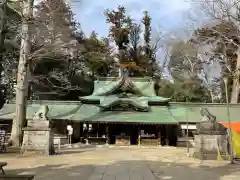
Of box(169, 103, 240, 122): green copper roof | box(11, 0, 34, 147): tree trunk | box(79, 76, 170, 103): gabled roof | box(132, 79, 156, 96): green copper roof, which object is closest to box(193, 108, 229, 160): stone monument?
box(11, 0, 34, 147): tree trunk

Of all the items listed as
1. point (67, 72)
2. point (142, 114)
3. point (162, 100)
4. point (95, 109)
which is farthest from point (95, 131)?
point (67, 72)

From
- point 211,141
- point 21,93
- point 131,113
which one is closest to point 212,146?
point 211,141

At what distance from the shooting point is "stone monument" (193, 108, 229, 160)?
12.9 m

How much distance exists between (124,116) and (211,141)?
1393 centimetres

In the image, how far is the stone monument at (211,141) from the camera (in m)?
12.9

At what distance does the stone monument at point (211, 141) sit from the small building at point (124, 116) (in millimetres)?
11500

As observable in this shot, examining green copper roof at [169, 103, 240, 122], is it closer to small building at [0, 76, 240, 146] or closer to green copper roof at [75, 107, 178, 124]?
small building at [0, 76, 240, 146]

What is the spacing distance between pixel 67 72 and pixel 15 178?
34.3 metres

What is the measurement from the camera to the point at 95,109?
93.5ft

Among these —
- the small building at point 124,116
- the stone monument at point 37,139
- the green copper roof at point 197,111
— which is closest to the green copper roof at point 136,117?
the small building at point 124,116

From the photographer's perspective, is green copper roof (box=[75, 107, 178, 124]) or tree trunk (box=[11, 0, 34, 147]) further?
green copper roof (box=[75, 107, 178, 124])

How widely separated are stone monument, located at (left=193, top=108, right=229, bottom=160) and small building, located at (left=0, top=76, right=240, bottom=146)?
453 inches

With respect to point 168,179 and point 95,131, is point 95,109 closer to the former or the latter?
point 95,131

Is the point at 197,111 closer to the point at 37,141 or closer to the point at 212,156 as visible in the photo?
the point at 212,156
